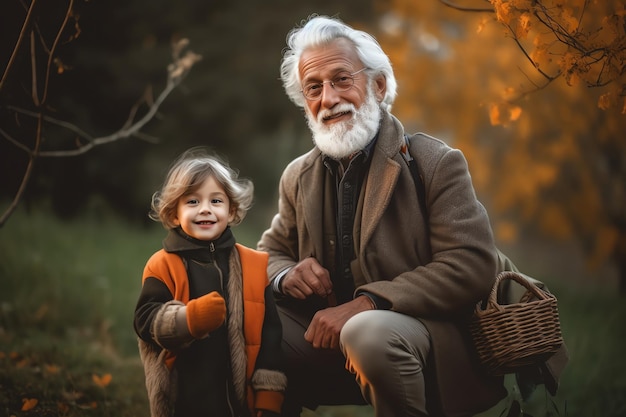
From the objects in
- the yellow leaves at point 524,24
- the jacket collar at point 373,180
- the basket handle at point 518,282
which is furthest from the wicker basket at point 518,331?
the yellow leaves at point 524,24

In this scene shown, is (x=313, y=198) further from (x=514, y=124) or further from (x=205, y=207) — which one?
(x=514, y=124)

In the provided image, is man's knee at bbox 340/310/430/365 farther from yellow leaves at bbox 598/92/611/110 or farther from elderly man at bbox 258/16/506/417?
yellow leaves at bbox 598/92/611/110

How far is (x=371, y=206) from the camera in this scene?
305 centimetres

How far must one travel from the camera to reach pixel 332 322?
9.42ft

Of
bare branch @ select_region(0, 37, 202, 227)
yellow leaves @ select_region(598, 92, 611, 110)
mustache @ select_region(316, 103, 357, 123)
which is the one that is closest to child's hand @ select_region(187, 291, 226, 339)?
mustache @ select_region(316, 103, 357, 123)

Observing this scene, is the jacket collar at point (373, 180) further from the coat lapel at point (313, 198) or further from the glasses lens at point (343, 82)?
the glasses lens at point (343, 82)

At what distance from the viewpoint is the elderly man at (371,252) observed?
110 inches

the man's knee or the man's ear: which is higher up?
the man's ear

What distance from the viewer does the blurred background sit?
426 cm

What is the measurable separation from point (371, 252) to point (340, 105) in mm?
749

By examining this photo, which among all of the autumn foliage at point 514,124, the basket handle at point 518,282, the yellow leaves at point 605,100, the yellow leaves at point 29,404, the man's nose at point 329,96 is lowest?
the yellow leaves at point 29,404

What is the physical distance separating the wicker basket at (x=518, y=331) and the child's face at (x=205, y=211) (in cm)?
120

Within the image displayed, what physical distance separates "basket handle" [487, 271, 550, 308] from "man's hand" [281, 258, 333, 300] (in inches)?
30.1

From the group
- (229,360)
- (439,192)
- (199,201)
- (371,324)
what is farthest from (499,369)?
(199,201)
